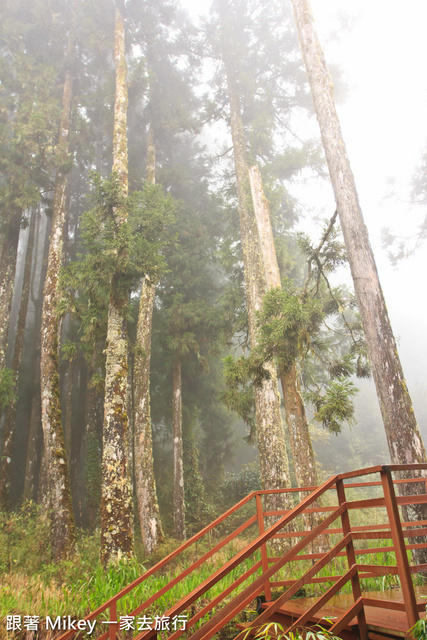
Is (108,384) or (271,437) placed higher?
(108,384)

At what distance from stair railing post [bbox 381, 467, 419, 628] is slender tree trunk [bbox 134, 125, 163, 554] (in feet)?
26.7

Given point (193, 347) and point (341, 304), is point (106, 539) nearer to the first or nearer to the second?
point (341, 304)

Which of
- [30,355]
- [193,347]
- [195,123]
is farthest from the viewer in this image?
[30,355]

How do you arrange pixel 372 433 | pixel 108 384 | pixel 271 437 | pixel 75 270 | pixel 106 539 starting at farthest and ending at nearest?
pixel 372 433
pixel 271 437
pixel 75 270
pixel 108 384
pixel 106 539

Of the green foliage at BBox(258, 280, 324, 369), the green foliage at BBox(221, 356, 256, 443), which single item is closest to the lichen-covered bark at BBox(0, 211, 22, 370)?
the green foliage at BBox(221, 356, 256, 443)

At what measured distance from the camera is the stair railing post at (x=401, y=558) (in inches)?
86.3

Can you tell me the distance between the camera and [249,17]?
1666 centimetres

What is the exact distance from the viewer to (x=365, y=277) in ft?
19.1

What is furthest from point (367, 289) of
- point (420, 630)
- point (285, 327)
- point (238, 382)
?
point (420, 630)

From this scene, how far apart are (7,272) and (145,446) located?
686 cm

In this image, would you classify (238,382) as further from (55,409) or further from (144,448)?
(144,448)

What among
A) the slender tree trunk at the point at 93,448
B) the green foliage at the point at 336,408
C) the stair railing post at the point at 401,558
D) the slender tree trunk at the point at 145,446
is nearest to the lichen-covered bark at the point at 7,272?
the slender tree trunk at the point at 93,448

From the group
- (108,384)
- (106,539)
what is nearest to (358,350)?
(108,384)

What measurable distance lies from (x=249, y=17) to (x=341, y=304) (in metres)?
15.5
